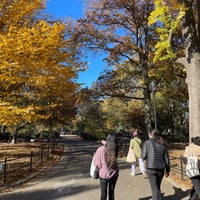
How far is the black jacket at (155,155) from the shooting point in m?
5.59

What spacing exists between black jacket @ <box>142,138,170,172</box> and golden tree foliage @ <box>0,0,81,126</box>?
5.36m

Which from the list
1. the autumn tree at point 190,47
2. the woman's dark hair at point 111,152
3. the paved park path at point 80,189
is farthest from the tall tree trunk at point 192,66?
the woman's dark hair at point 111,152

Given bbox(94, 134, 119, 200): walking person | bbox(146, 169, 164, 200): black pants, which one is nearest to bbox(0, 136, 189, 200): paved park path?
bbox(146, 169, 164, 200): black pants

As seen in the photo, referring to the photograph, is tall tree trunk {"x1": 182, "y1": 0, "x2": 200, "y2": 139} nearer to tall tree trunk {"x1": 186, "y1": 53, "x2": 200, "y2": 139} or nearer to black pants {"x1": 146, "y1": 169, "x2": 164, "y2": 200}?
tall tree trunk {"x1": 186, "y1": 53, "x2": 200, "y2": 139}

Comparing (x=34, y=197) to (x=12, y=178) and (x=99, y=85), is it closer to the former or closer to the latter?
(x=12, y=178)

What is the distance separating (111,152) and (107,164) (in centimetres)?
25

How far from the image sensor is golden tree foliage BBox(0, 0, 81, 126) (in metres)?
9.38

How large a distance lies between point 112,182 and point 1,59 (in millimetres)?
6518

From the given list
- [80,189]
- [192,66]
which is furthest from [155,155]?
[192,66]

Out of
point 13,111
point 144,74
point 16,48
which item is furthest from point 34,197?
point 144,74

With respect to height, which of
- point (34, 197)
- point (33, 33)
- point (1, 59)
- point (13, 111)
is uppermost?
point (33, 33)

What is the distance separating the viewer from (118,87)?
64.9 feet

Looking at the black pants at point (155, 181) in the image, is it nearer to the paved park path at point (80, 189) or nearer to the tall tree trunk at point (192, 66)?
the paved park path at point (80, 189)

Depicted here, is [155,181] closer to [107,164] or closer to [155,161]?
[155,161]
